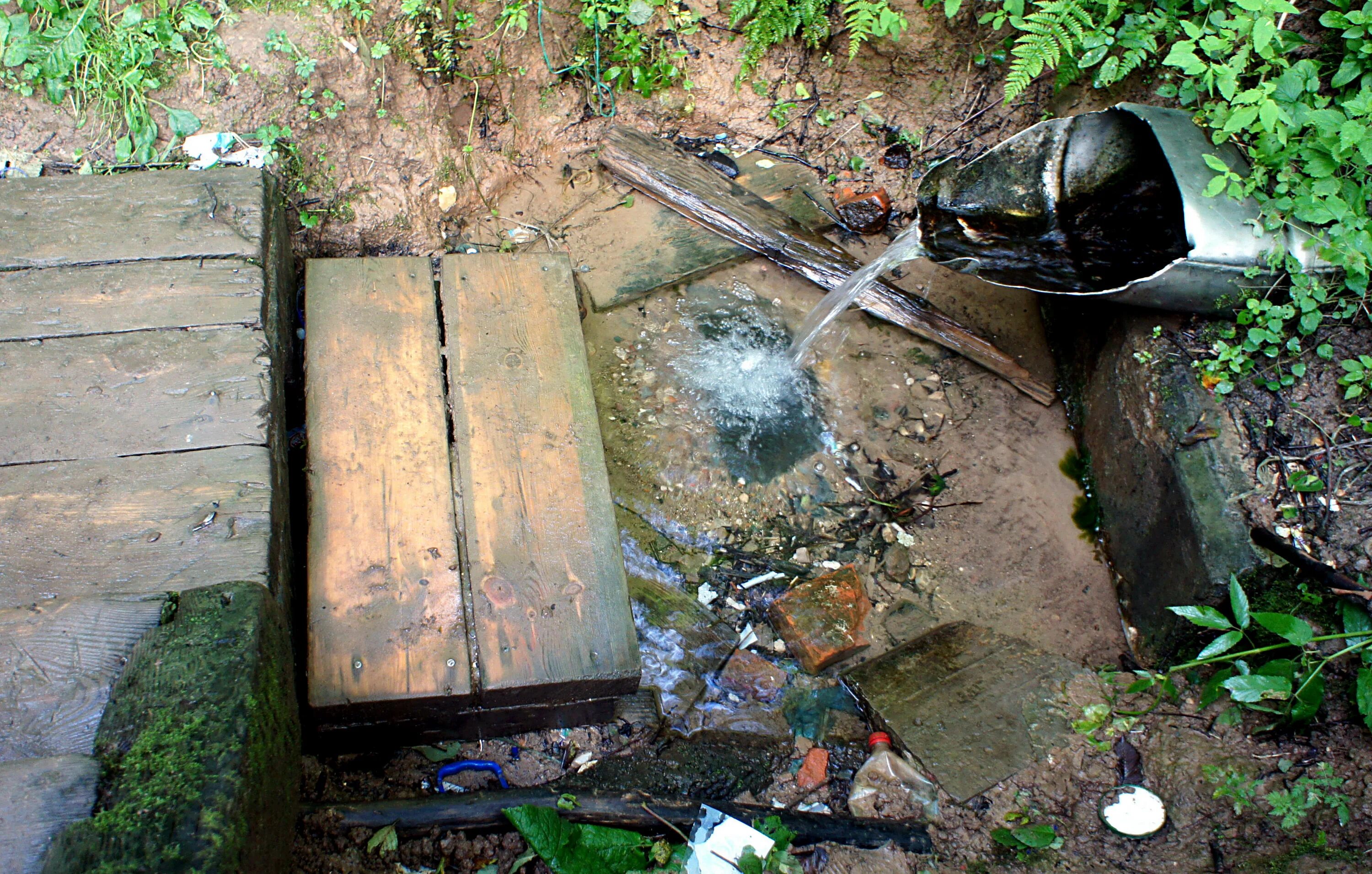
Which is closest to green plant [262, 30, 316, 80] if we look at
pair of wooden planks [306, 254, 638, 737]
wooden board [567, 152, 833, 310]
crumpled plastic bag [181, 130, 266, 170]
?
crumpled plastic bag [181, 130, 266, 170]

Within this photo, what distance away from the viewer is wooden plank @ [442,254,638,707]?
2.13 meters

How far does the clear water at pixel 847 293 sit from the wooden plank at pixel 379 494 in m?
1.63

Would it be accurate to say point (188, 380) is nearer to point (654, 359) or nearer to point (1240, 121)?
point (654, 359)

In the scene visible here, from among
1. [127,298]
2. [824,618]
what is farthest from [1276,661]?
[127,298]

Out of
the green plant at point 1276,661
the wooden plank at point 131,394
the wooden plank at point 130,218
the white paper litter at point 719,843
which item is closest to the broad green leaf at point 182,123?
the wooden plank at point 130,218

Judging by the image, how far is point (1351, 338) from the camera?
2693 mm

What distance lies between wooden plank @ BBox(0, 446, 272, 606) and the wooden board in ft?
6.19

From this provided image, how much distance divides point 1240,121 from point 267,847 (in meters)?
3.32

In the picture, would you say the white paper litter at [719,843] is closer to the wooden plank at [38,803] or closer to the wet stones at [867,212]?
the wooden plank at [38,803]

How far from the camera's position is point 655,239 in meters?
3.91

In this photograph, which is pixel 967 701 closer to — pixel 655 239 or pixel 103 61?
pixel 655 239

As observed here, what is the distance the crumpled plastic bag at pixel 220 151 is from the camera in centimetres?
299

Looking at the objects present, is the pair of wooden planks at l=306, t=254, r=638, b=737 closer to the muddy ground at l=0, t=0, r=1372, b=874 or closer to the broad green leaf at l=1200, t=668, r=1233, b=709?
the muddy ground at l=0, t=0, r=1372, b=874

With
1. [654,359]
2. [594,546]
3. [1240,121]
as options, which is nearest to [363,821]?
[594,546]
